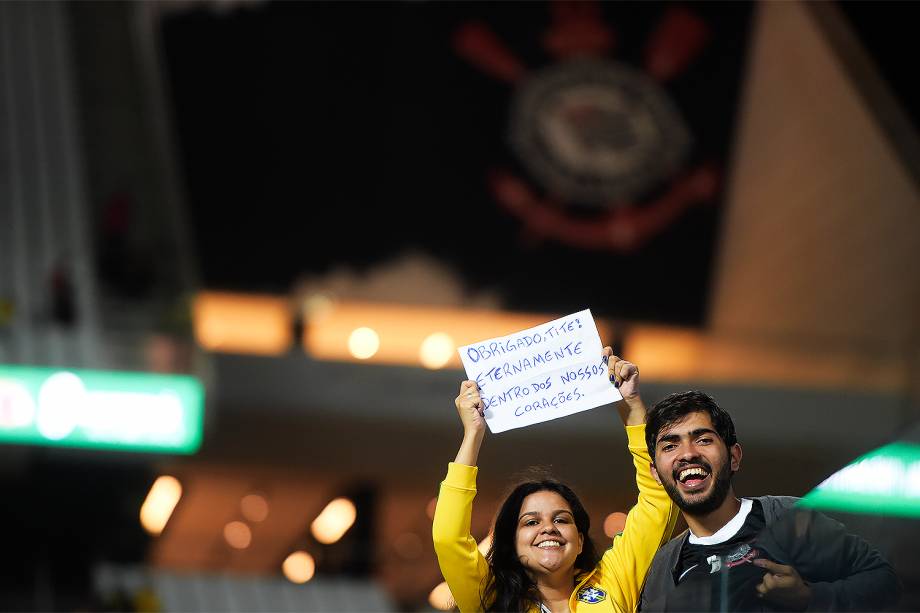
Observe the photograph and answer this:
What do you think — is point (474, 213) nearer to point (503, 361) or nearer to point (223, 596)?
point (223, 596)

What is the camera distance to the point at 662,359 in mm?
18109

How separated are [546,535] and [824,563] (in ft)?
2.14

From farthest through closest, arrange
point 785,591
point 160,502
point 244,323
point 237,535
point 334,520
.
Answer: point 244,323, point 334,520, point 237,535, point 160,502, point 785,591

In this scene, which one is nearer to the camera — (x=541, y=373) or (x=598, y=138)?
(x=541, y=373)

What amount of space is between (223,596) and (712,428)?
29.2ft

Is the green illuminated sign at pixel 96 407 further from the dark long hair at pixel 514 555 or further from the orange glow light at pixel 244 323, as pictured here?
the dark long hair at pixel 514 555

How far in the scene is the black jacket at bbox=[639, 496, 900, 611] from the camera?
2.76 meters

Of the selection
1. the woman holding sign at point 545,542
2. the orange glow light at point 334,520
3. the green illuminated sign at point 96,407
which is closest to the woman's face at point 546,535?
the woman holding sign at point 545,542

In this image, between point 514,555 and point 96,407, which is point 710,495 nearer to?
point 514,555

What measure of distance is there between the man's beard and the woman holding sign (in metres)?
0.21

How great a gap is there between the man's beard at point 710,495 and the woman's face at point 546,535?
0.29 meters

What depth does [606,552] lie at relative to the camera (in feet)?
10.8

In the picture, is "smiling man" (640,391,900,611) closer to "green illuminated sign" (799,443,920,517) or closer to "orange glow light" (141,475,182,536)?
"green illuminated sign" (799,443,920,517)

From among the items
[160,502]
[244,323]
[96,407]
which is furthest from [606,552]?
[244,323]
